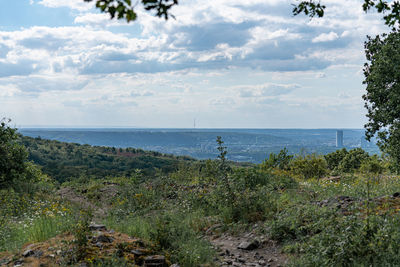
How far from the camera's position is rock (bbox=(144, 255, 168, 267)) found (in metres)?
5.57

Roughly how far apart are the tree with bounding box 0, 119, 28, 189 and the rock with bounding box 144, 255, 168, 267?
391 inches

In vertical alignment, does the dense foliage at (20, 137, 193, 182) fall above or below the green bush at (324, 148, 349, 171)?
below

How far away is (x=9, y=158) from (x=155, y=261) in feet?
33.9

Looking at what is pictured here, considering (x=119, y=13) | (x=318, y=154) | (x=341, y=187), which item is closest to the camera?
(x=119, y=13)

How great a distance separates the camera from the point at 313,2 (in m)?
6.02

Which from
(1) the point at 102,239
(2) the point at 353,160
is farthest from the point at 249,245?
(2) the point at 353,160

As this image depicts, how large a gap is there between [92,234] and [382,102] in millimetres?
10859

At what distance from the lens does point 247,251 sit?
7.13 metres

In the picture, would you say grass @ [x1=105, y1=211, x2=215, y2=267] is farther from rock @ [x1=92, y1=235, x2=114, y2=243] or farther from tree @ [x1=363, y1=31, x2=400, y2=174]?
tree @ [x1=363, y1=31, x2=400, y2=174]

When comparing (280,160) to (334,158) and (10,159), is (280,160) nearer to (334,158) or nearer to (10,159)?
(334,158)

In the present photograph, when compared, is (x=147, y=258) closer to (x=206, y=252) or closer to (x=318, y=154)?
(x=206, y=252)

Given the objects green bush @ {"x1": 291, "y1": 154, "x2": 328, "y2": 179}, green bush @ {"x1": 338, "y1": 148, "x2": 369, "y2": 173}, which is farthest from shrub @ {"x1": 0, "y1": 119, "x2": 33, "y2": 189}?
green bush @ {"x1": 338, "y1": 148, "x2": 369, "y2": 173}

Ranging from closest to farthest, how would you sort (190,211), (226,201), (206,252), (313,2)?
(313,2) < (206,252) < (226,201) < (190,211)

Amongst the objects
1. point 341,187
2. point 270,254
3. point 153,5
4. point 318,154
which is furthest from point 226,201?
point 318,154
